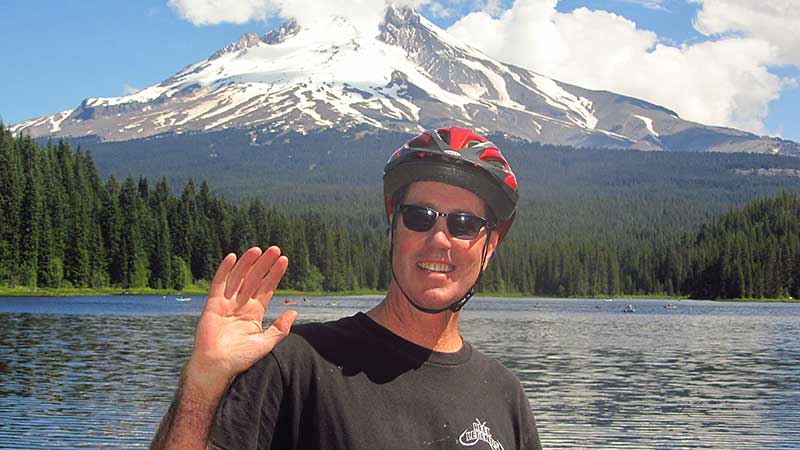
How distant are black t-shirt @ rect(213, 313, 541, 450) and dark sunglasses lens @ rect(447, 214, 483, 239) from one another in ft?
1.96

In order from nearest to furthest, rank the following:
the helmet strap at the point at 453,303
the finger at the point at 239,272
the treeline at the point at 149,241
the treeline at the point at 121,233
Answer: the finger at the point at 239,272, the helmet strap at the point at 453,303, the treeline at the point at 121,233, the treeline at the point at 149,241

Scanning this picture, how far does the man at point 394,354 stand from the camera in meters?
4.36

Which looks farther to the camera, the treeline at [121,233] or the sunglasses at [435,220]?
the treeline at [121,233]

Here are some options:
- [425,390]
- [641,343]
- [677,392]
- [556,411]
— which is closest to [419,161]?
[425,390]

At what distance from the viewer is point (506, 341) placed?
6788cm

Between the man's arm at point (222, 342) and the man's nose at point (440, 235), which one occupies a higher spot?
the man's nose at point (440, 235)

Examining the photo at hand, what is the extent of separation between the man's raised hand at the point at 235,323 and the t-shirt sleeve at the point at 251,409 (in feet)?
0.29

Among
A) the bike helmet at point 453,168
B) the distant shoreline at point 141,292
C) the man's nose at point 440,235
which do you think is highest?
the bike helmet at point 453,168

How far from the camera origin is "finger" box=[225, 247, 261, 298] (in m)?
4.46

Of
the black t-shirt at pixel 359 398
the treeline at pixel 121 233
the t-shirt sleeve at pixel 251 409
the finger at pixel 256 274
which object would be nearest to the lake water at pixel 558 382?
the black t-shirt at pixel 359 398

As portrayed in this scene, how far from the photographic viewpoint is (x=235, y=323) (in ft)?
14.5

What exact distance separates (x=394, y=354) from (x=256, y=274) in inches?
34.0

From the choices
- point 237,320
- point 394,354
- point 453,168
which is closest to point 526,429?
point 394,354

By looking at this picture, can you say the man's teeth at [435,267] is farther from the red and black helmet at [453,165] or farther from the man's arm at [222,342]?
the man's arm at [222,342]
